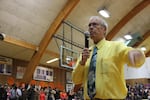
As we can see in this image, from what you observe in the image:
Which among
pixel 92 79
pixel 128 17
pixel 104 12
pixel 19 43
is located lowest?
pixel 92 79

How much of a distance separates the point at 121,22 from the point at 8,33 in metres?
5.95

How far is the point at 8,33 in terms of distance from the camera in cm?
909

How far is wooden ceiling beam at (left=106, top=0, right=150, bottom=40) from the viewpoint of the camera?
1184 cm

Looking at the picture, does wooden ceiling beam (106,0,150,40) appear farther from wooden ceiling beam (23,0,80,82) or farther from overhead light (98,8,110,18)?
wooden ceiling beam (23,0,80,82)

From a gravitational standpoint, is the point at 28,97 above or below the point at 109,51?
below

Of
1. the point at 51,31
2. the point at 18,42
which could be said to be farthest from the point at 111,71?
the point at 51,31

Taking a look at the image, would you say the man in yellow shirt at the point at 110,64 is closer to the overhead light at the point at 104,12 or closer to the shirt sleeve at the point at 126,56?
the shirt sleeve at the point at 126,56

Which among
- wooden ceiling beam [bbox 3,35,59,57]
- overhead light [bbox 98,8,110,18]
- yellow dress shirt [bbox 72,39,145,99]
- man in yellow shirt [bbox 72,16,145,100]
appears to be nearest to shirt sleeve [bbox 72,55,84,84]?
man in yellow shirt [bbox 72,16,145,100]

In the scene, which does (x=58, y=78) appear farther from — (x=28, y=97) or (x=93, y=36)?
(x=93, y=36)

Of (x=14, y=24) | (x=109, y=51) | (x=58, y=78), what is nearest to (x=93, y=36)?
(x=109, y=51)

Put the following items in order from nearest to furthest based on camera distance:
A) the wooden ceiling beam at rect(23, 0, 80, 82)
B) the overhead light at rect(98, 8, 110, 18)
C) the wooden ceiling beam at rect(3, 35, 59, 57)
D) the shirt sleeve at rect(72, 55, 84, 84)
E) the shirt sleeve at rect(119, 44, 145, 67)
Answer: the shirt sleeve at rect(119, 44, 145, 67)
the shirt sleeve at rect(72, 55, 84, 84)
the wooden ceiling beam at rect(3, 35, 59, 57)
the wooden ceiling beam at rect(23, 0, 80, 82)
the overhead light at rect(98, 8, 110, 18)

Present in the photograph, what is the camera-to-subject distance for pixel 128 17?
12.3 m

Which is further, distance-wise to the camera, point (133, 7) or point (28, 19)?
point (133, 7)

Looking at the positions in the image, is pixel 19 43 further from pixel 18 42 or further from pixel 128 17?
pixel 128 17
